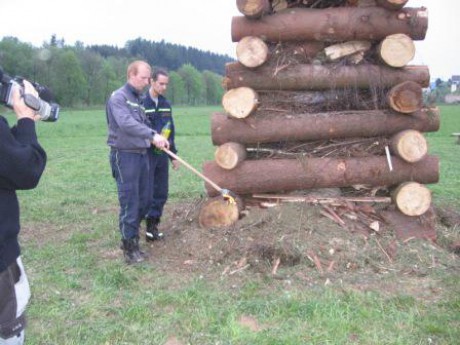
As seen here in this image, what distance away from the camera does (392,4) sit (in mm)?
5766

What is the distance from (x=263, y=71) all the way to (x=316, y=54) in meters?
0.78

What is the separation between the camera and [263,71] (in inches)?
237

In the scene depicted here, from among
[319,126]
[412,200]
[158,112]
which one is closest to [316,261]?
[412,200]

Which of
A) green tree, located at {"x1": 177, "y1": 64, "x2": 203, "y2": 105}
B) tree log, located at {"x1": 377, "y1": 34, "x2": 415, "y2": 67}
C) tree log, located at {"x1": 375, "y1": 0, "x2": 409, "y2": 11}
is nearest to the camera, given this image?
tree log, located at {"x1": 375, "y1": 0, "x2": 409, "y2": 11}

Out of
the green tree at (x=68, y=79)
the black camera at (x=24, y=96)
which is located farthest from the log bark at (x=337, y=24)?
the green tree at (x=68, y=79)

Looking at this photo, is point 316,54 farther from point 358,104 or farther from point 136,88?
point 136,88

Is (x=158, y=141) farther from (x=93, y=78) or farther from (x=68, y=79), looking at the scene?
(x=93, y=78)

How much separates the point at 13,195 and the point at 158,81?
11.8 ft

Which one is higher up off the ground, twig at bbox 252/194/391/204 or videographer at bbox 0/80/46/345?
videographer at bbox 0/80/46/345

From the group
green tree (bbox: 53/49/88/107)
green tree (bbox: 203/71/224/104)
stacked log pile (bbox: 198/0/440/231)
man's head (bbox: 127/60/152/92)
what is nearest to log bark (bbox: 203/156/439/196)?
stacked log pile (bbox: 198/0/440/231)

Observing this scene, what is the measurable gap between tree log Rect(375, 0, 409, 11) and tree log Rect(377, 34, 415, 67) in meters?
0.33

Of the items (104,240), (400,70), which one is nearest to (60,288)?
(104,240)

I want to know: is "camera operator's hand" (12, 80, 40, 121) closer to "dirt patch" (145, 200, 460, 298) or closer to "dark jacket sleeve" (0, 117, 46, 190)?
"dark jacket sleeve" (0, 117, 46, 190)

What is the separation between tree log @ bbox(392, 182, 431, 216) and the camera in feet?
19.4
